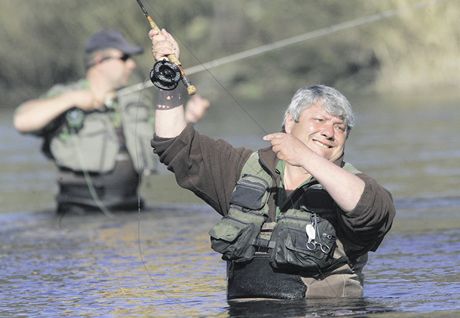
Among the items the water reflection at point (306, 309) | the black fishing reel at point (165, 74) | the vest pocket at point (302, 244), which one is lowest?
the water reflection at point (306, 309)

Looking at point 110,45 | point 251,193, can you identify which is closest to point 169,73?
point 251,193

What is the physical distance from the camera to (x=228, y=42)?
119ft

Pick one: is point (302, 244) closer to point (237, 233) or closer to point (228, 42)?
point (237, 233)

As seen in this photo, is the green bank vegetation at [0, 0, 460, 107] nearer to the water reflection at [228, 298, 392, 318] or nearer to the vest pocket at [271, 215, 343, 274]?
the water reflection at [228, 298, 392, 318]

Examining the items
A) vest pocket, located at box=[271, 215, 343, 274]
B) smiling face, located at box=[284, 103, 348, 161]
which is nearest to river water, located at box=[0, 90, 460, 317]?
vest pocket, located at box=[271, 215, 343, 274]

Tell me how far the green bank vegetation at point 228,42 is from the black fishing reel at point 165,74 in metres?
21.8

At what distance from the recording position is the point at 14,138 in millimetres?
21984

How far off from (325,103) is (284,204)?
49 centimetres

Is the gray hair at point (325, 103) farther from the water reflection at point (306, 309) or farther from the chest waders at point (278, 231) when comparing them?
the water reflection at point (306, 309)

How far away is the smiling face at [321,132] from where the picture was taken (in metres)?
6.29

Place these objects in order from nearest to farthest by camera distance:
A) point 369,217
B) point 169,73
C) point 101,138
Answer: point 369,217 < point 169,73 < point 101,138

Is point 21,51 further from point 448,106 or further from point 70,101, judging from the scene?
point 70,101

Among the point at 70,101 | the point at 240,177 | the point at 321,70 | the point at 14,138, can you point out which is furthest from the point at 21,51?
the point at 240,177

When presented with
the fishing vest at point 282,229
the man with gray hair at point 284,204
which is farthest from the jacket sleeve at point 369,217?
the fishing vest at point 282,229
